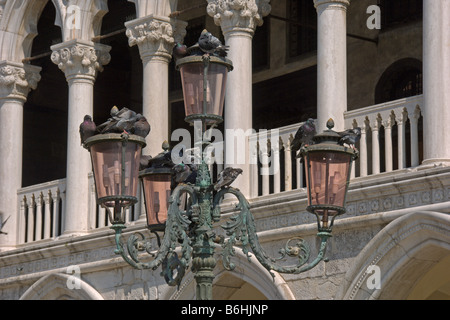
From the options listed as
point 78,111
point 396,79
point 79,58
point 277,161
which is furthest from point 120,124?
Result: point 396,79

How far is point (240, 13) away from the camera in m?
14.8

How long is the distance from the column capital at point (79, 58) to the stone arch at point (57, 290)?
2462 millimetres

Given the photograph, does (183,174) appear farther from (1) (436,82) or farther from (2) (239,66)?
(2) (239,66)

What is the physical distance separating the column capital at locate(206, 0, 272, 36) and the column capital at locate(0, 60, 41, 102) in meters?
3.89

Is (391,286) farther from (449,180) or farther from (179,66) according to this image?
(179,66)

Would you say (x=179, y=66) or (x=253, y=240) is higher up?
(x=179, y=66)

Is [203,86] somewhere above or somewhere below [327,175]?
above

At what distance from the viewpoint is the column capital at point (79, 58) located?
1691 cm

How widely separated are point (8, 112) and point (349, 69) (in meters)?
4.40

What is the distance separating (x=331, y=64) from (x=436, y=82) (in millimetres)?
1480

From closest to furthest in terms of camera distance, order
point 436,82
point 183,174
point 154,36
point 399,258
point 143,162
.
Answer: point 183,174 < point 143,162 < point 436,82 < point 399,258 < point 154,36
